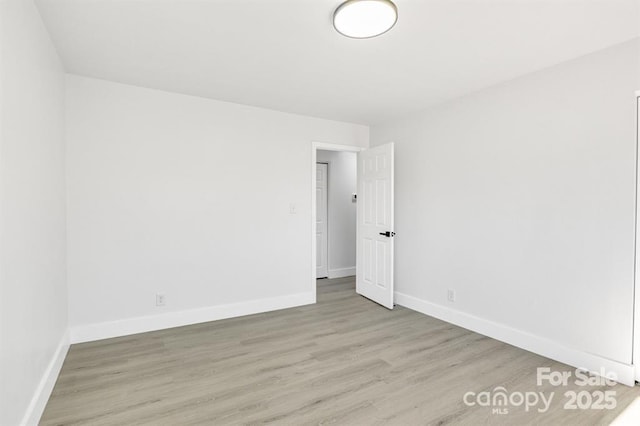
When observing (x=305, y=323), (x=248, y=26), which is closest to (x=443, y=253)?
(x=305, y=323)

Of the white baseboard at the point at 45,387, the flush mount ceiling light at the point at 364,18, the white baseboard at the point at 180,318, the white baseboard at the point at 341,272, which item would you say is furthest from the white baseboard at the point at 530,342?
the white baseboard at the point at 45,387

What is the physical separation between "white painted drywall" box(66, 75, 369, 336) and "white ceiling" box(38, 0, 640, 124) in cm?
36

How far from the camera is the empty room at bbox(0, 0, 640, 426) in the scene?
6.28ft

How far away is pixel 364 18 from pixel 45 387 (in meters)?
3.03

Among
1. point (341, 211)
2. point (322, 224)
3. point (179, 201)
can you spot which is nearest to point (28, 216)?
→ point (179, 201)

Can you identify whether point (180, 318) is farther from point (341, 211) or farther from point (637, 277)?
point (637, 277)

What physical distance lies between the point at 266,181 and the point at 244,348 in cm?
188

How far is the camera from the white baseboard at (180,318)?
2959 millimetres

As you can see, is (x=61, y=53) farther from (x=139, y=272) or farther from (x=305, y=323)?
(x=305, y=323)

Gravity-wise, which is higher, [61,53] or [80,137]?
[61,53]

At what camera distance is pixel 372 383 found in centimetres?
228

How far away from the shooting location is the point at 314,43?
2281mm

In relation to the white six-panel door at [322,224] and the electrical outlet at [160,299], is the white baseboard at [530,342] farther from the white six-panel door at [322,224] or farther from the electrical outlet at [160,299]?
the electrical outlet at [160,299]

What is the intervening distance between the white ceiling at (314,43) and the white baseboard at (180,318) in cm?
231
